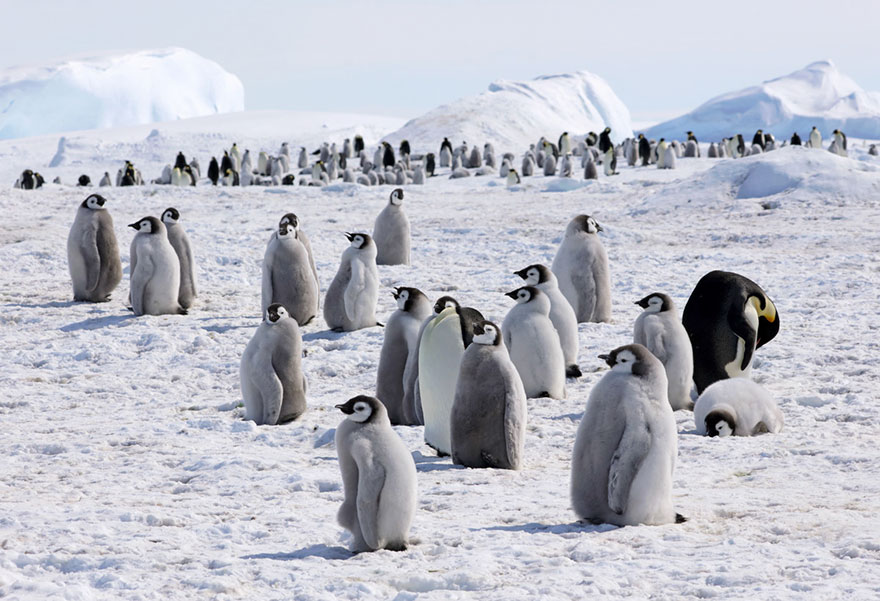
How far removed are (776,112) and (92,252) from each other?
204ft

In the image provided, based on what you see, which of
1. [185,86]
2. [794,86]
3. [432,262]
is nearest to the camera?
[432,262]

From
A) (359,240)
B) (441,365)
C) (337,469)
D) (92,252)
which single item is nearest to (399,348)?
(441,365)

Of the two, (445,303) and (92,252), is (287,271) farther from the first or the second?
(445,303)

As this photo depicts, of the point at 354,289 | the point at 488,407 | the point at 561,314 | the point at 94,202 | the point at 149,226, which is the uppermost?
the point at 94,202

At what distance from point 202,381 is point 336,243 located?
25.5 ft

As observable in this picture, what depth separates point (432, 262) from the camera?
14258mm

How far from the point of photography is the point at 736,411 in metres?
6.28

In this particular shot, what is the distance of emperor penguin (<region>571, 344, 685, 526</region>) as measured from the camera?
4.25 m

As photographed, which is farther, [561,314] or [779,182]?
[779,182]

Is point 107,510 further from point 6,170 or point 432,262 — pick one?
point 6,170

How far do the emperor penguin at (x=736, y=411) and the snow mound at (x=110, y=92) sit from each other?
71084mm

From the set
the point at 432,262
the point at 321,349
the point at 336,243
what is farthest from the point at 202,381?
the point at 336,243

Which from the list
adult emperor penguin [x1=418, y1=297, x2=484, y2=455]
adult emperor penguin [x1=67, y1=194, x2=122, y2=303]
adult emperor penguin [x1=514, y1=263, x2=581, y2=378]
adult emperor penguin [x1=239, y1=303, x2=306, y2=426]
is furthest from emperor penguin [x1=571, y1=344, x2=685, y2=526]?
adult emperor penguin [x1=67, y1=194, x2=122, y2=303]

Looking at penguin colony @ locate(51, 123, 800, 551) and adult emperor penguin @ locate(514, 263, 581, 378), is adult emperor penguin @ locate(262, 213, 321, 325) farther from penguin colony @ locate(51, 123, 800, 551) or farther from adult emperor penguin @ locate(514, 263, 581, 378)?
adult emperor penguin @ locate(514, 263, 581, 378)
